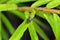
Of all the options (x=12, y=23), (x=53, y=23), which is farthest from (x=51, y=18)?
(x=12, y=23)

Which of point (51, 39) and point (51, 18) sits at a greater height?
point (51, 18)

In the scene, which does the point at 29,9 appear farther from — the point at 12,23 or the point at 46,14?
the point at 12,23

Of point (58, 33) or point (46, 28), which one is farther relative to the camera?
point (46, 28)

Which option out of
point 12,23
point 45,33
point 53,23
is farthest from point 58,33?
point 12,23

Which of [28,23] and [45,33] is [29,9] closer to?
[28,23]

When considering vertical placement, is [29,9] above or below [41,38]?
above

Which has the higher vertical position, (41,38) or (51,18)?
(51,18)

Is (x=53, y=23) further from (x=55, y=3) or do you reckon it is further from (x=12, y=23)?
(x=12, y=23)
